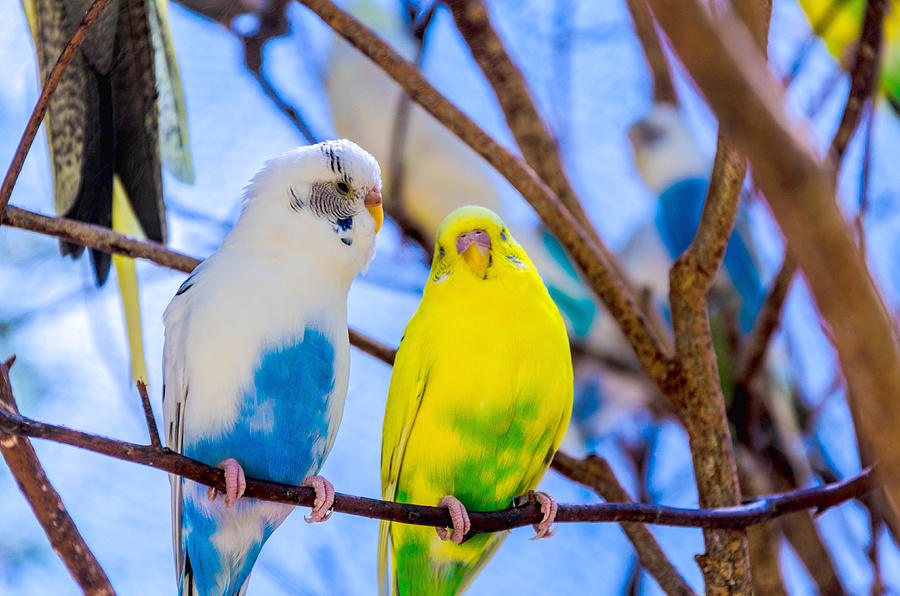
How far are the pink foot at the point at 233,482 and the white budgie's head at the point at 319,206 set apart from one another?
24 cm

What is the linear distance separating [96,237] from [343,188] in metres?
0.31

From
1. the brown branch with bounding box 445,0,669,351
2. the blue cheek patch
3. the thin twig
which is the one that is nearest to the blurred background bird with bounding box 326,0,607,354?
the brown branch with bounding box 445,0,669,351

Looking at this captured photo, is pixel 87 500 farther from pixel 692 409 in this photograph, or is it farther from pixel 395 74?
pixel 692 409

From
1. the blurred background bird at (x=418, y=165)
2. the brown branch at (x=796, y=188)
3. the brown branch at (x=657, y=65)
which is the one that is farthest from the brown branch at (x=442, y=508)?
the brown branch at (x=657, y=65)

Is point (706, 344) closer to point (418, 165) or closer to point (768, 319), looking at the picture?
point (768, 319)

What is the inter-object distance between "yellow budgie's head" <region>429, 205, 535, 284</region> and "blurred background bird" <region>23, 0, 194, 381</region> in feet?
1.46

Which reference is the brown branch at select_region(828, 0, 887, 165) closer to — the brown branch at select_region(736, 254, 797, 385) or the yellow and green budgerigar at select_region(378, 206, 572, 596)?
the brown branch at select_region(736, 254, 797, 385)

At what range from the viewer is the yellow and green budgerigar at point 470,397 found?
97 centimetres

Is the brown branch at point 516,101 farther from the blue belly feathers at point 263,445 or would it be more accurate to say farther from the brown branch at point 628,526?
the blue belly feathers at point 263,445

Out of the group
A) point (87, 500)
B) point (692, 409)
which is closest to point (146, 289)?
point (87, 500)

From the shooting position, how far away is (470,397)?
965 millimetres

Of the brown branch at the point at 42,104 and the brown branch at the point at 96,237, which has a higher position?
the brown branch at the point at 96,237

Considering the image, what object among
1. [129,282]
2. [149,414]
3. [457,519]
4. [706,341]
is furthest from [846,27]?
[149,414]

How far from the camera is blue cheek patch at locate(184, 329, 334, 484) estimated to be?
90cm
